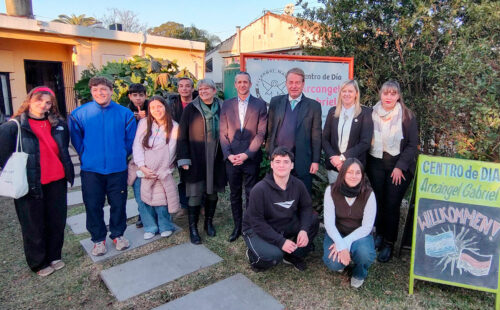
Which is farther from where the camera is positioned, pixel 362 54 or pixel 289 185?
pixel 362 54

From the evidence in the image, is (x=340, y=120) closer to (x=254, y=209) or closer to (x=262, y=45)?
(x=254, y=209)

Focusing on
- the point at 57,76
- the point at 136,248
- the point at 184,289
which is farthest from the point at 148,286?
the point at 57,76

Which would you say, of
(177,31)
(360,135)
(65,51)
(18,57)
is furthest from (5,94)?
(177,31)

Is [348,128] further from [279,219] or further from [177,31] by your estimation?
[177,31]

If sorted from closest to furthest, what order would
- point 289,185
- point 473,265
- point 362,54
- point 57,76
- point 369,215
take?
point 473,265 < point 369,215 < point 289,185 < point 362,54 < point 57,76

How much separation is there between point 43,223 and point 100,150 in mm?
824

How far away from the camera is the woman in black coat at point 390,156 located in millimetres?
3098

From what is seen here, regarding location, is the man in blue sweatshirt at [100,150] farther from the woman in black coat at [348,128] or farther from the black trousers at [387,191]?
the black trousers at [387,191]

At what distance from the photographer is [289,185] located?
3072mm

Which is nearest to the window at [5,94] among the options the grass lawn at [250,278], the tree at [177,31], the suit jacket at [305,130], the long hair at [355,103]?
the grass lawn at [250,278]

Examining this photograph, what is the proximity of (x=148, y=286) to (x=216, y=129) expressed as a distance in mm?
1701

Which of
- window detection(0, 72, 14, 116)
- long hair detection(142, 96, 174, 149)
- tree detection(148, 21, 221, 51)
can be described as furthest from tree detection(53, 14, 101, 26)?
long hair detection(142, 96, 174, 149)

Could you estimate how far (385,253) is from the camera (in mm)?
3305

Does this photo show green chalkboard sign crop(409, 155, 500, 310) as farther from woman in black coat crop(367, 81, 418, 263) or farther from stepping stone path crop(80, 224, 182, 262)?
stepping stone path crop(80, 224, 182, 262)
